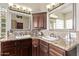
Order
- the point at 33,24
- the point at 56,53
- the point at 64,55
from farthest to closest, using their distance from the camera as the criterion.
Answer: the point at 33,24, the point at 56,53, the point at 64,55

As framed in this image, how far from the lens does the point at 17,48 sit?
59.8 inches

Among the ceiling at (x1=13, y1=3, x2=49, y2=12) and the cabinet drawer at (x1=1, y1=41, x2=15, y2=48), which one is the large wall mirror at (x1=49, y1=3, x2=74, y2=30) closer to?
the ceiling at (x1=13, y1=3, x2=49, y2=12)

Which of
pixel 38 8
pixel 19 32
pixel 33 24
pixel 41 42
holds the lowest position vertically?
pixel 41 42

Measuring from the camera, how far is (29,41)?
4.96 feet

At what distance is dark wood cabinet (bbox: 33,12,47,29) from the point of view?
1456 millimetres

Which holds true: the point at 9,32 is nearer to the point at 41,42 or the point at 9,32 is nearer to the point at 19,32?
the point at 19,32

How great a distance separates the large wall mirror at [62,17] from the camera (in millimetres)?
1428

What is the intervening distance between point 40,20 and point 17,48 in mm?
481

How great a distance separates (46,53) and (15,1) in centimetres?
77

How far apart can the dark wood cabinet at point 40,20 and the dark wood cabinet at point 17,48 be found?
0.77 ft

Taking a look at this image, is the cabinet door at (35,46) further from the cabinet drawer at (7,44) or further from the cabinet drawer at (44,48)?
the cabinet drawer at (7,44)

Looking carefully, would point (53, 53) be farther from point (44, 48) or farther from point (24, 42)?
point (24, 42)

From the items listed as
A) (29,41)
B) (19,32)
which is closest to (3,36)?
(19,32)

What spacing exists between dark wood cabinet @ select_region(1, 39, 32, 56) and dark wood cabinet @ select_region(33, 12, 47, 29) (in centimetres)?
23
